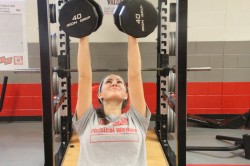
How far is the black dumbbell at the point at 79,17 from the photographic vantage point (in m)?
1.86

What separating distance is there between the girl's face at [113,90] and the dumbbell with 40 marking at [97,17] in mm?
290

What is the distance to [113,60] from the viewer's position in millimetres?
4258

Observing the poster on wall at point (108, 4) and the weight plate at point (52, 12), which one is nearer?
the weight plate at point (52, 12)

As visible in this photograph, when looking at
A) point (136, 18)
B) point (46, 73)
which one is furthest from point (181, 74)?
point (46, 73)

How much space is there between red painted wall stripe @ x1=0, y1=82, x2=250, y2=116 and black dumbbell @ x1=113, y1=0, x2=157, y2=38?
2.49 metres

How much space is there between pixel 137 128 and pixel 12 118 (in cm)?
308

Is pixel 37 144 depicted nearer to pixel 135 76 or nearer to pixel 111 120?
pixel 111 120

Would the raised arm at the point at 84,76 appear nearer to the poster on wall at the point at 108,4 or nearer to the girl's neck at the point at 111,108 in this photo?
the girl's neck at the point at 111,108

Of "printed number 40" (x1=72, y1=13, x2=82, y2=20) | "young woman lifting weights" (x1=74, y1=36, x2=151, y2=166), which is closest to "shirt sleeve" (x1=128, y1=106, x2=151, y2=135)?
"young woman lifting weights" (x1=74, y1=36, x2=151, y2=166)

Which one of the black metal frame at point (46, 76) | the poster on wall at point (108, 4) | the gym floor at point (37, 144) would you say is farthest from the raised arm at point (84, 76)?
the poster on wall at point (108, 4)

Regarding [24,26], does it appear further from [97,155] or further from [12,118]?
[97,155]

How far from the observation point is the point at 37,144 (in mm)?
3602

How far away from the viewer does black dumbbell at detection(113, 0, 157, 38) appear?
185cm

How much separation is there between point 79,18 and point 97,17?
0.34 ft
